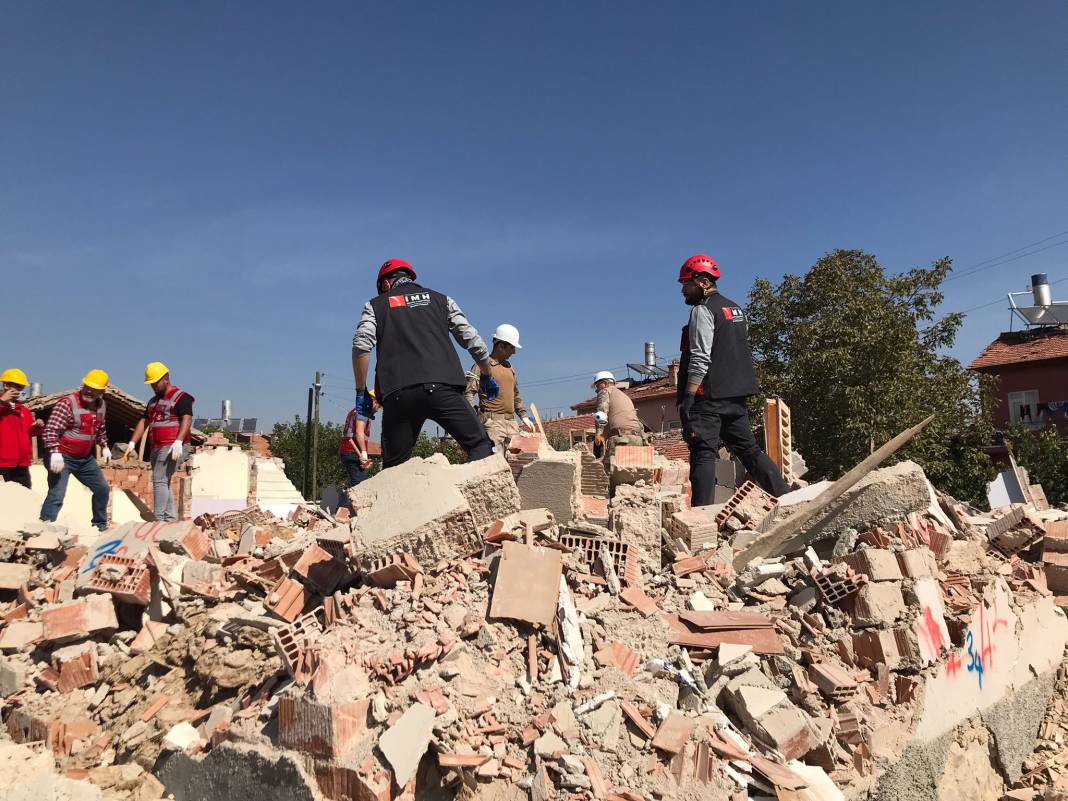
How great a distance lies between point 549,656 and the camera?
111 inches

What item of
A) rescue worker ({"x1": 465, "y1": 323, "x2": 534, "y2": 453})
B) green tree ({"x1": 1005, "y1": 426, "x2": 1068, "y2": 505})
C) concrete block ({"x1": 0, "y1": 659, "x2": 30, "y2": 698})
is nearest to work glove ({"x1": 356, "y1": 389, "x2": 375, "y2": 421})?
rescue worker ({"x1": 465, "y1": 323, "x2": 534, "y2": 453})

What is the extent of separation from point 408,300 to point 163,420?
3882 millimetres

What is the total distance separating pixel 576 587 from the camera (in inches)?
128

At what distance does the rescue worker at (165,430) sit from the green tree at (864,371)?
11.9 m

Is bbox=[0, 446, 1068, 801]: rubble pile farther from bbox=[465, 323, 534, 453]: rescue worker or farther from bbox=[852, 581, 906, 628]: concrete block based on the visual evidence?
bbox=[465, 323, 534, 453]: rescue worker

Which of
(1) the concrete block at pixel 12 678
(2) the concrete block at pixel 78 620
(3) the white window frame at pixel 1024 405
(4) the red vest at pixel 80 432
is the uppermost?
(3) the white window frame at pixel 1024 405

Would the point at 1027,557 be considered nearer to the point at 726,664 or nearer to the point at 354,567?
the point at 726,664

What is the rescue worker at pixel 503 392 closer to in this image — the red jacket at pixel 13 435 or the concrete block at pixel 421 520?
the concrete block at pixel 421 520

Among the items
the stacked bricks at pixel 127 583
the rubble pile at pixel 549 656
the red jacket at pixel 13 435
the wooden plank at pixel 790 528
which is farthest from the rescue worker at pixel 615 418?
the red jacket at pixel 13 435

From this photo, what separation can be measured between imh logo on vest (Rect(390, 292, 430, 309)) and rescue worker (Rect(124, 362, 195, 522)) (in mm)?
3652

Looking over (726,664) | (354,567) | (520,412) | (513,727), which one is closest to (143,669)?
(354,567)

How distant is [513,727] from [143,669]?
6.97 feet

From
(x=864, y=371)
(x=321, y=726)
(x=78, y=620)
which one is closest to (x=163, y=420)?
(x=78, y=620)

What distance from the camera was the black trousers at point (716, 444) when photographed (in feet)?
16.1
